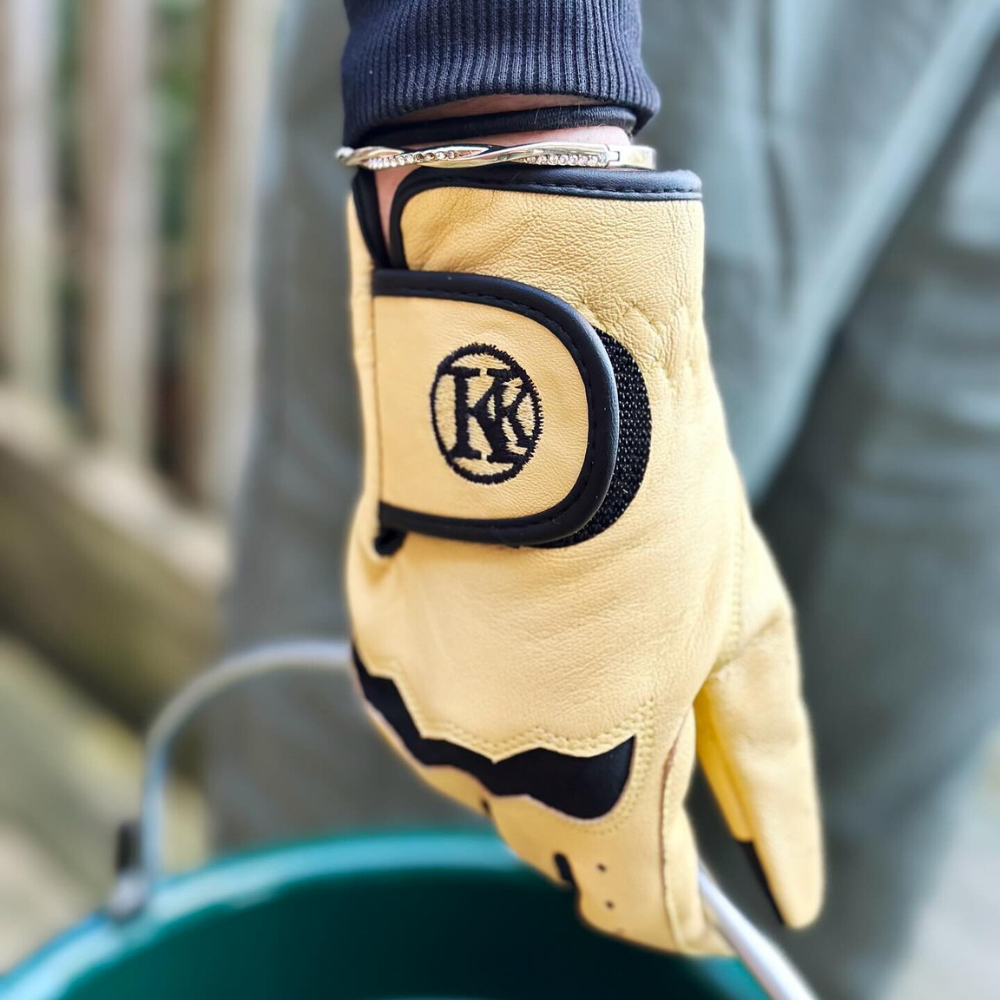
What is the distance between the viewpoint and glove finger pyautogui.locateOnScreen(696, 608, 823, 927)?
0.40m

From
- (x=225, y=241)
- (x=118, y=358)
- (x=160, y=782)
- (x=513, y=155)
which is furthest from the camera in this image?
(x=118, y=358)

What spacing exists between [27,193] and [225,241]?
374 millimetres

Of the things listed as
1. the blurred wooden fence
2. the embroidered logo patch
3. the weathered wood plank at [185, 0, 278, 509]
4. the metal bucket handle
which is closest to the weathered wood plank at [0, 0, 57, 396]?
the blurred wooden fence

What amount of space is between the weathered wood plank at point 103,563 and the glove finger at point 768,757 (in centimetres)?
82

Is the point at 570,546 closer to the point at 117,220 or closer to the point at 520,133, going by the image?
the point at 520,133

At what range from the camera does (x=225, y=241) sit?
0.99 metres

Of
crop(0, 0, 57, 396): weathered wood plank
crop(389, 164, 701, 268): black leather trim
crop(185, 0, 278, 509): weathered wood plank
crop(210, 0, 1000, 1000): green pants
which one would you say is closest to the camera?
crop(389, 164, 701, 268): black leather trim

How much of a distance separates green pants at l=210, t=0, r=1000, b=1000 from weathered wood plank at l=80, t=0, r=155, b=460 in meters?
0.52

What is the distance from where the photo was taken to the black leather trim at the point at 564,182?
31cm

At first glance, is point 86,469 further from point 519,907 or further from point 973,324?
point 973,324

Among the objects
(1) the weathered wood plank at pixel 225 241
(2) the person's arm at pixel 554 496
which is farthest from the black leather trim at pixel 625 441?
(1) the weathered wood plank at pixel 225 241

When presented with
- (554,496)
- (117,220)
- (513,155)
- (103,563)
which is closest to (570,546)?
(554,496)

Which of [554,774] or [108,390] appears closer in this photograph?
[554,774]

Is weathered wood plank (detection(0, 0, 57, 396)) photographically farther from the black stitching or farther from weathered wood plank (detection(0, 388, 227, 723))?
the black stitching
